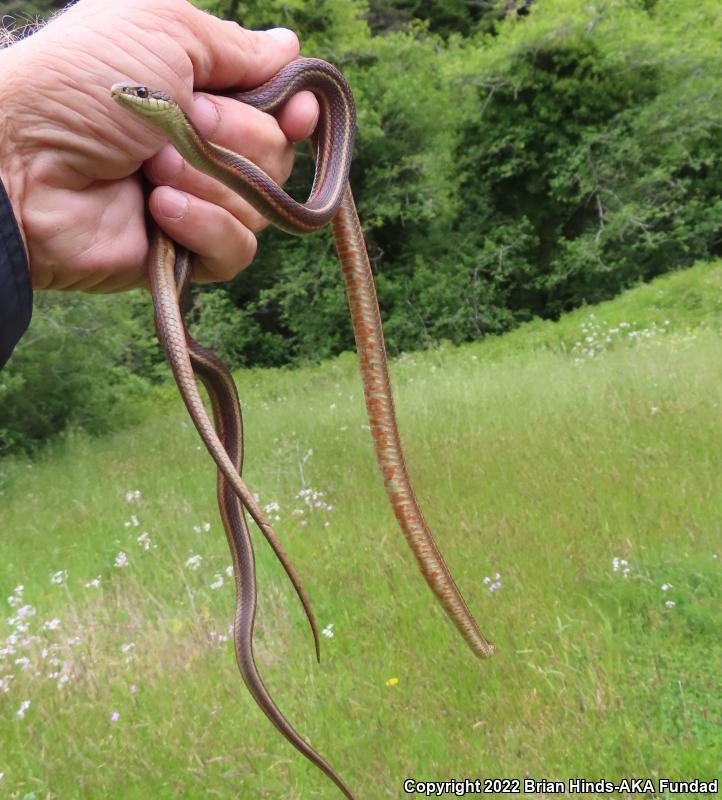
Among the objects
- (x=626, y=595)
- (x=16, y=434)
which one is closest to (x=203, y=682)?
(x=626, y=595)

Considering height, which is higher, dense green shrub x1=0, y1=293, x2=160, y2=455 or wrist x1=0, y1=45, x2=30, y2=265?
wrist x1=0, y1=45, x2=30, y2=265

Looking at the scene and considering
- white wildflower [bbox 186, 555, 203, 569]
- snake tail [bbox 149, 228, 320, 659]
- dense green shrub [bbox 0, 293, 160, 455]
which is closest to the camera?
snake tail [bbox 149, 228, 320, 659]

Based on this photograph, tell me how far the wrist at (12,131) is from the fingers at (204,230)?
0.22 meters

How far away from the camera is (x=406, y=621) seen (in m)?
2.58

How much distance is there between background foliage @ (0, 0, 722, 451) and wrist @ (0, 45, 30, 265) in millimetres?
12045

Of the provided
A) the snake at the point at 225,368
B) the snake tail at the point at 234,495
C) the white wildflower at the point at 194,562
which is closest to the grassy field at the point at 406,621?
the white wildflower at the point at 194,562

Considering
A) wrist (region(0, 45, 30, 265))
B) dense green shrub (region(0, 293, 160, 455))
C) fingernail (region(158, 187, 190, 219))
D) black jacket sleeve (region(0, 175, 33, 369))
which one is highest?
wrist (region(0, 45, 30, 265))

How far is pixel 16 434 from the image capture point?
8.07m

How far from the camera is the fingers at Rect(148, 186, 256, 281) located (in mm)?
1243

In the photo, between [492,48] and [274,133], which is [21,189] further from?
[492,48]

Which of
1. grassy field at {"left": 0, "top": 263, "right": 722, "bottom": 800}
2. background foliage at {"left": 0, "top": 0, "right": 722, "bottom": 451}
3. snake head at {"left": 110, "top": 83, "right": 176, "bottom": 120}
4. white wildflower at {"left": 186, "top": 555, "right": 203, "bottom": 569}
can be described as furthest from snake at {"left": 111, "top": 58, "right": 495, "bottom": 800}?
background foliage at {"left": 0, "top": 0, "right": 722, "bottom": 451}

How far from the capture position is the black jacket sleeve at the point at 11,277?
1.13m

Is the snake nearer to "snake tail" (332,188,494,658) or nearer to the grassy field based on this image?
"snake tail" (332,188,494,658)

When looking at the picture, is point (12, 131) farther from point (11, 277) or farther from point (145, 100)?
point (145, 100)
